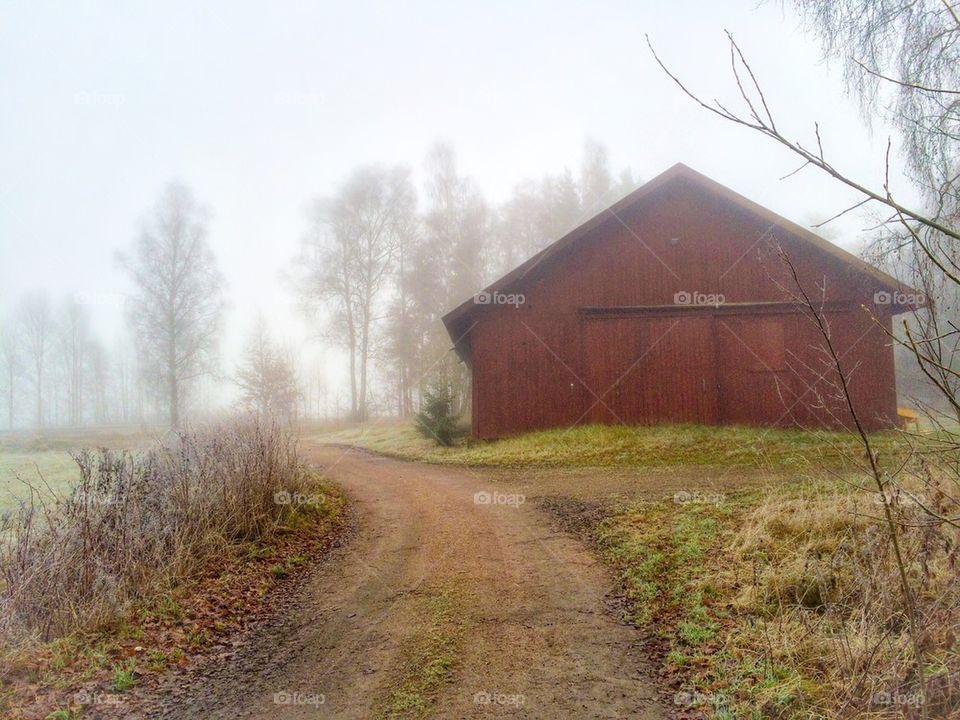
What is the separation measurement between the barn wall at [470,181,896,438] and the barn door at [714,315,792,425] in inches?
1.1

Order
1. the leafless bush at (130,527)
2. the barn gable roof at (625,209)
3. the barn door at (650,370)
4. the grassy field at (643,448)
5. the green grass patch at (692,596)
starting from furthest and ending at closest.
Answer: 1. the barn door at (650,370)
2. the barn gable roof at (625,209)
3. the grassy field at (643,448)
4. the leafless bush at (130,527)
5. the green grass patch at (692,596)

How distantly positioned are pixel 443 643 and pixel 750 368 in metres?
12.6

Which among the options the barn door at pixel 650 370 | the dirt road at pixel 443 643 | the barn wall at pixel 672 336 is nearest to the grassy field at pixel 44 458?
the dirt road at pixel 443 643

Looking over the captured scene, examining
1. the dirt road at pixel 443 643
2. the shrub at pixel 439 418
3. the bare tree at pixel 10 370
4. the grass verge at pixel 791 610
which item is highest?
the bare tree at pixel 10 370

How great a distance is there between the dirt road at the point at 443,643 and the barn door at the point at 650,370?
8.01m

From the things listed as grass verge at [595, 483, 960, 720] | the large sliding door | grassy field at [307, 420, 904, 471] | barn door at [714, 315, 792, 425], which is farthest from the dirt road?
barn door at [714, 315, 792, 425]

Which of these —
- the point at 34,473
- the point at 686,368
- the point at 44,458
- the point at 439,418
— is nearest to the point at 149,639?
the point at 34,473

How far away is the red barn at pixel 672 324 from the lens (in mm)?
13898

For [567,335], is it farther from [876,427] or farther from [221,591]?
[221,591]

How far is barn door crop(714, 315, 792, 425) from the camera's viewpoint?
1396 cm

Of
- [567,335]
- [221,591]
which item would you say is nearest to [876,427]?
[567,335]

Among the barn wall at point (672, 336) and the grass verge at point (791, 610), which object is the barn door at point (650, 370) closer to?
the barn wall at point (672, 336)

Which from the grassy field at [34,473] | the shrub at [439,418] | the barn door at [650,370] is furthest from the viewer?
the shrub at [439,418]

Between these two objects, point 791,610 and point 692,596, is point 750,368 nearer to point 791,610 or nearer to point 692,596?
point 692,596
